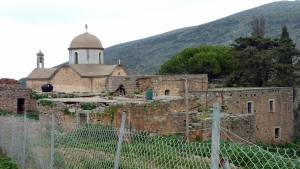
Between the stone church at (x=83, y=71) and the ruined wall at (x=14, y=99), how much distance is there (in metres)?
8.45

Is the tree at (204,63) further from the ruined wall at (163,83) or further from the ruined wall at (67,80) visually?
the ruined wall at (67,80)

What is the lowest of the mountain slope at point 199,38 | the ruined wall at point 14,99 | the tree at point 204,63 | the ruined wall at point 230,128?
the ruined wall at point 230,128

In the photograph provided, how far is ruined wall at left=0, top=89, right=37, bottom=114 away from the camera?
81.6 feet

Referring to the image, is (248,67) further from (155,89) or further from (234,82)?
(155,89)

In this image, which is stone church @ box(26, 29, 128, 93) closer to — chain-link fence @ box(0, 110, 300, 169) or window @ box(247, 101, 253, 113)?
window @ box(247, 101, 253, 113)

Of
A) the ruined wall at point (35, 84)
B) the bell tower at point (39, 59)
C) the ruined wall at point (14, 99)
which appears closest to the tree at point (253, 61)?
the ruined wall at point (14, 99)

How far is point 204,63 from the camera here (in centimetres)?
4106

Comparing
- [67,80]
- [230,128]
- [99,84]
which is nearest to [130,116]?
[230,128]

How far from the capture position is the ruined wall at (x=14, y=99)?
24875mm

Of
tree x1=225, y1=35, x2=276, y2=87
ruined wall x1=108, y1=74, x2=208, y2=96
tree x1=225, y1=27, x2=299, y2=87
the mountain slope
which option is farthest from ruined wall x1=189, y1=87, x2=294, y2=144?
the mountain slope

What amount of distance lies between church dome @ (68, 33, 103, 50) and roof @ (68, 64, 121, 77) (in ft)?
5.86

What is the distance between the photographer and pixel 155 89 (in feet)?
96.7

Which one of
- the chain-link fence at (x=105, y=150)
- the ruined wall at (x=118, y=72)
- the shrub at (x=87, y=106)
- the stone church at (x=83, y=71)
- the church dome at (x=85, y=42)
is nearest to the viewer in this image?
the chain-link fence at (x=105, y=150)

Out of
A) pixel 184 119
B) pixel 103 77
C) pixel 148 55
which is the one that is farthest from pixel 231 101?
pixel 148 55
